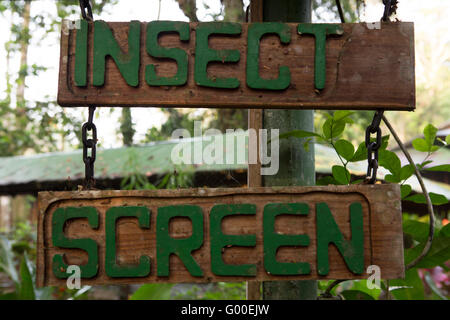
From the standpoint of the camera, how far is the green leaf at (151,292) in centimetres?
132

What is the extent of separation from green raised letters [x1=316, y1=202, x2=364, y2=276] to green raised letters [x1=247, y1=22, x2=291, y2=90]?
0.26 m

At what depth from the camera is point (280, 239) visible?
0.76m

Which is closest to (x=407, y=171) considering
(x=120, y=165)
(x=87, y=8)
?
(x=87, y=8)

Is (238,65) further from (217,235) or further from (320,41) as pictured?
(217,235)

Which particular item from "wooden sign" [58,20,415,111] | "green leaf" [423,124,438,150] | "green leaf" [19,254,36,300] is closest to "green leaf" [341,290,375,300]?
"green leaf" [423,124,438,150]

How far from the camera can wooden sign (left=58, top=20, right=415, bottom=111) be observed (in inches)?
30.5

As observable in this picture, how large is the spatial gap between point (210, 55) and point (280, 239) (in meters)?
0.39

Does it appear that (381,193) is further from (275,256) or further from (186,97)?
(186,97)

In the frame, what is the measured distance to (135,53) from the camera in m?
0.78

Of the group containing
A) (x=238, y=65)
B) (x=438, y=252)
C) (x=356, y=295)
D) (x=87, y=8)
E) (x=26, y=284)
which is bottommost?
(x=26, y=284)

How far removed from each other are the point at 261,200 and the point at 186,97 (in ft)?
0.82

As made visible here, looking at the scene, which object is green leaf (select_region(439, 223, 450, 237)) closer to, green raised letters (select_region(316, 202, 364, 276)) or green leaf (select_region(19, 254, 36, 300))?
green raised letters (select_region(316, 202, 364, 276))
